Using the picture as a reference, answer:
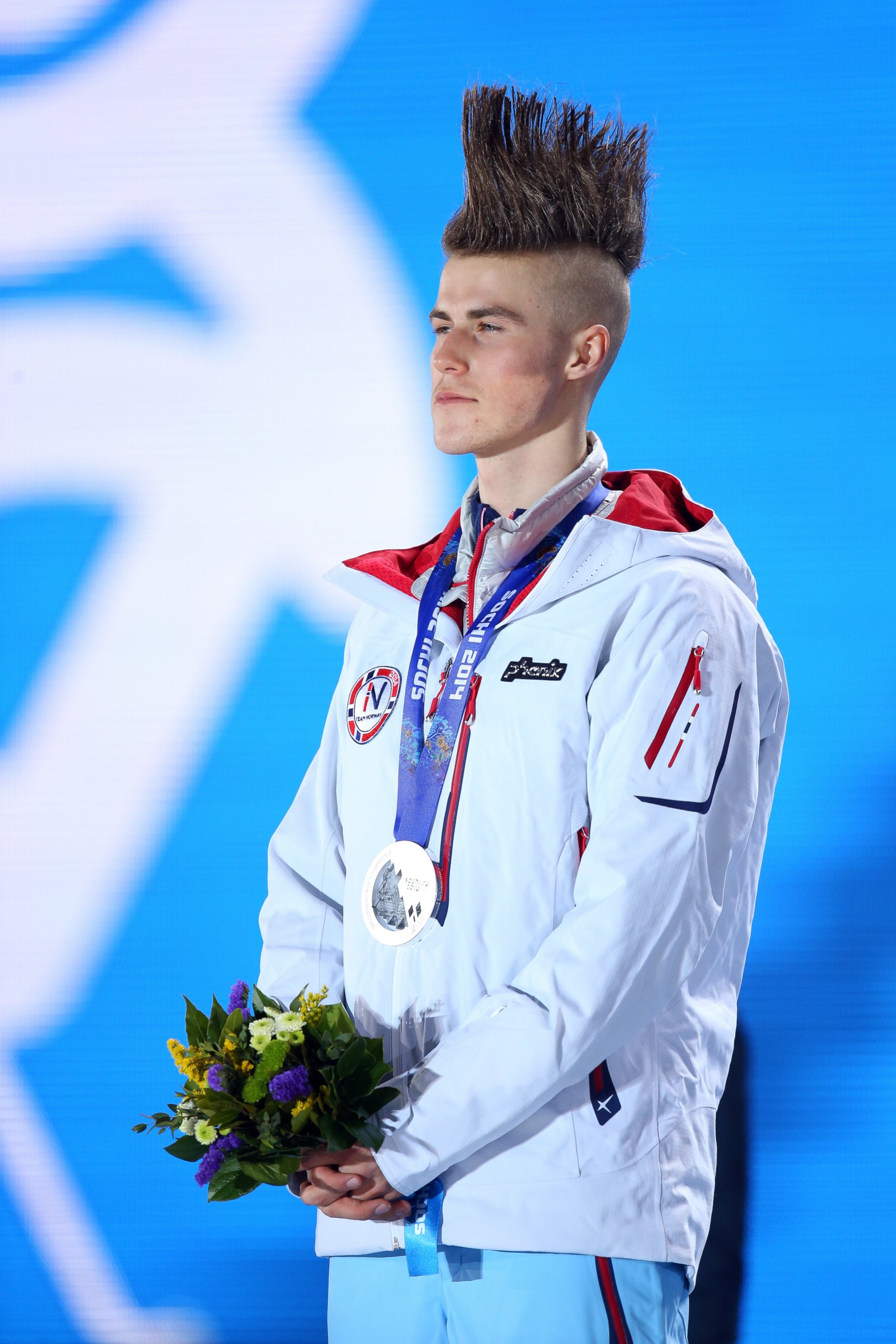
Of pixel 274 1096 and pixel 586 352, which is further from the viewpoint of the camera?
pixel 586 352

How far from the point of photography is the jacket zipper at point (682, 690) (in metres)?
1.55

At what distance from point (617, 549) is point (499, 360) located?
32 centimetres

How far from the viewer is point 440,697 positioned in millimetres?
1748

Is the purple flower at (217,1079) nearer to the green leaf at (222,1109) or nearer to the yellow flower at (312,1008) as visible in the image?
the green leaf at (222,1109)

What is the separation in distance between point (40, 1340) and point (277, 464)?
1931 mm

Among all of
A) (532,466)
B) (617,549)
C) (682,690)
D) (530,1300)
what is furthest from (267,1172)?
(532,466)

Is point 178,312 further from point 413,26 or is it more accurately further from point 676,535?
point 676,535

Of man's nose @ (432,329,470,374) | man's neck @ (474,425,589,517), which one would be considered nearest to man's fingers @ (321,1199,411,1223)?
man's neck @ (474,425,589,517)

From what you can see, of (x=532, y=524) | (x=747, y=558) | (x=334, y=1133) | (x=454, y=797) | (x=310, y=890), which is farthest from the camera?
(x=747, y=558)

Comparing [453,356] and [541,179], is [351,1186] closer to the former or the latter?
[453,356]

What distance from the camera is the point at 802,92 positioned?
257 cm

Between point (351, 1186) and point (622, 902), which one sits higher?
point (622, 902)

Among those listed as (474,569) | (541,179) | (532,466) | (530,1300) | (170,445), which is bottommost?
(530,1300)

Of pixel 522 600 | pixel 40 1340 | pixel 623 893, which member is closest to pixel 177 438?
pixel 522 600
